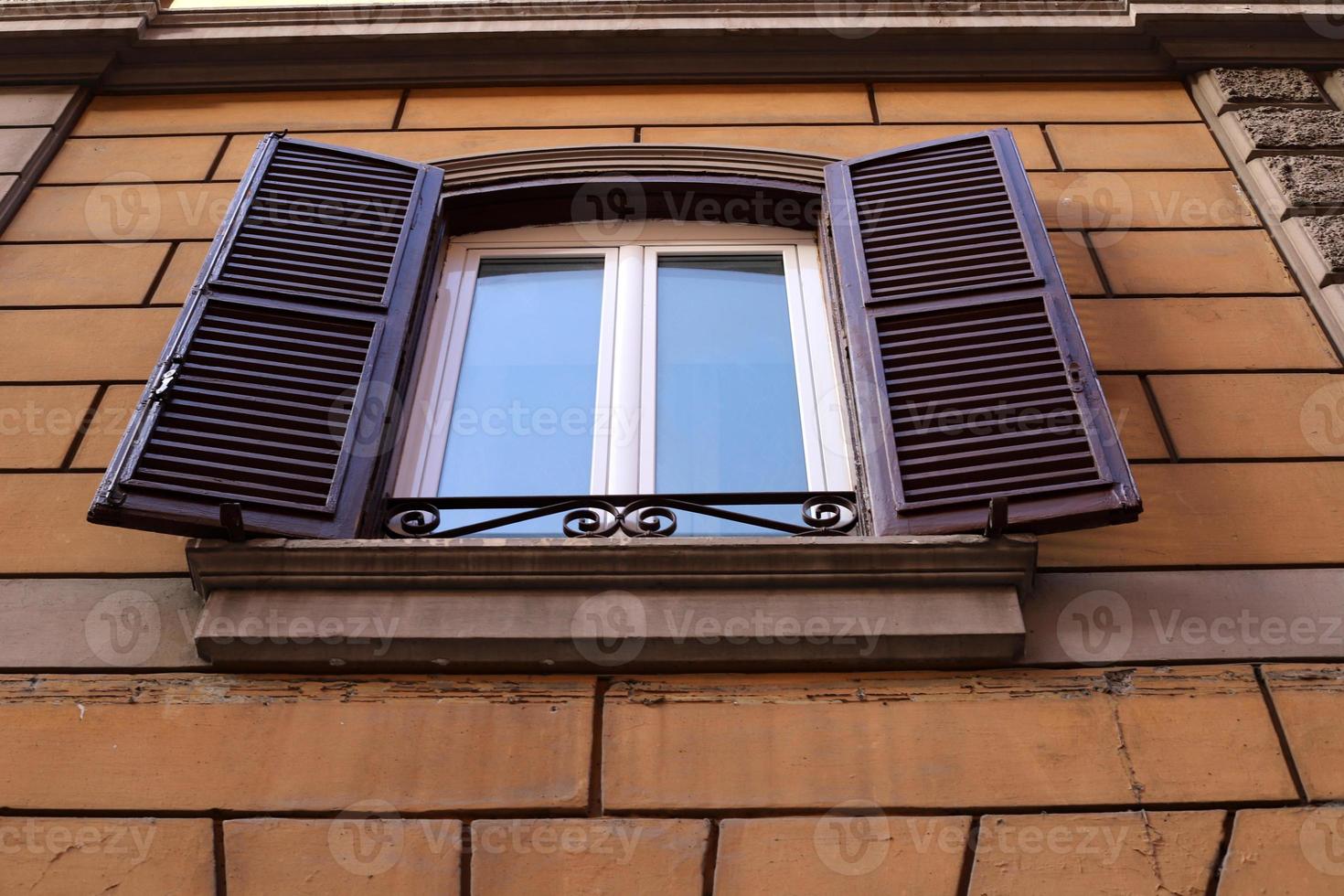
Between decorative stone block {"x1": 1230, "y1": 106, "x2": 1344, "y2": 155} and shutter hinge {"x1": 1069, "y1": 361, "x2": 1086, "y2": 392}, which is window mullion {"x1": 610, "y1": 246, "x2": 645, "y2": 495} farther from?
decorative stone block {"x1": 1230, "y1": 106, "x2": 1344, "y2": 155}

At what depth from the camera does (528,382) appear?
4.30 m

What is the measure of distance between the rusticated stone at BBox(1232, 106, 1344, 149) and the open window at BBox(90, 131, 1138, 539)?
3.80 feet

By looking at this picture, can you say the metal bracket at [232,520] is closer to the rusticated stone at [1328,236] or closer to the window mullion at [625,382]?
the window mullion at [625,382]

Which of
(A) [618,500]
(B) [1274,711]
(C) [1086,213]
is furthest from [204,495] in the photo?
(C) [1086,213]

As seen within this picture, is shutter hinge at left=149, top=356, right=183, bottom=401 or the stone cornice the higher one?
the stone cornice

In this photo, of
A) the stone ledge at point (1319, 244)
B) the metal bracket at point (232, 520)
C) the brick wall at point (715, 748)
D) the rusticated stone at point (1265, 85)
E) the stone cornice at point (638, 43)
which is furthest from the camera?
the stone cornice at point (638, 43)

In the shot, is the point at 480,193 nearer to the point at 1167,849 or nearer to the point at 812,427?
the point at 812,427

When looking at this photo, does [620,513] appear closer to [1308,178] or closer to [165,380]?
[165,380]

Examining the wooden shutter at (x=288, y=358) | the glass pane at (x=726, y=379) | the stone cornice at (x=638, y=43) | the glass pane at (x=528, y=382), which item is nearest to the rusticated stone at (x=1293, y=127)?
the stone cornice at (x=638, y=43)

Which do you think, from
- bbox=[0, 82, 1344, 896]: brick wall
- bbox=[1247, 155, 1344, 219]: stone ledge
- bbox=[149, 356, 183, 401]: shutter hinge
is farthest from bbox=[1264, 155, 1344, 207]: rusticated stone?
bbox=[149, 356, 183, 401]: shutter hinge

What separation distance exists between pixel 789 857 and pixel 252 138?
3.90 m

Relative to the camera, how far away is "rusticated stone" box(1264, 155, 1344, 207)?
458 centimetres

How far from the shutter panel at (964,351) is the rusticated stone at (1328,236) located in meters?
1.03

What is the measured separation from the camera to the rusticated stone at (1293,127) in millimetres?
4898
